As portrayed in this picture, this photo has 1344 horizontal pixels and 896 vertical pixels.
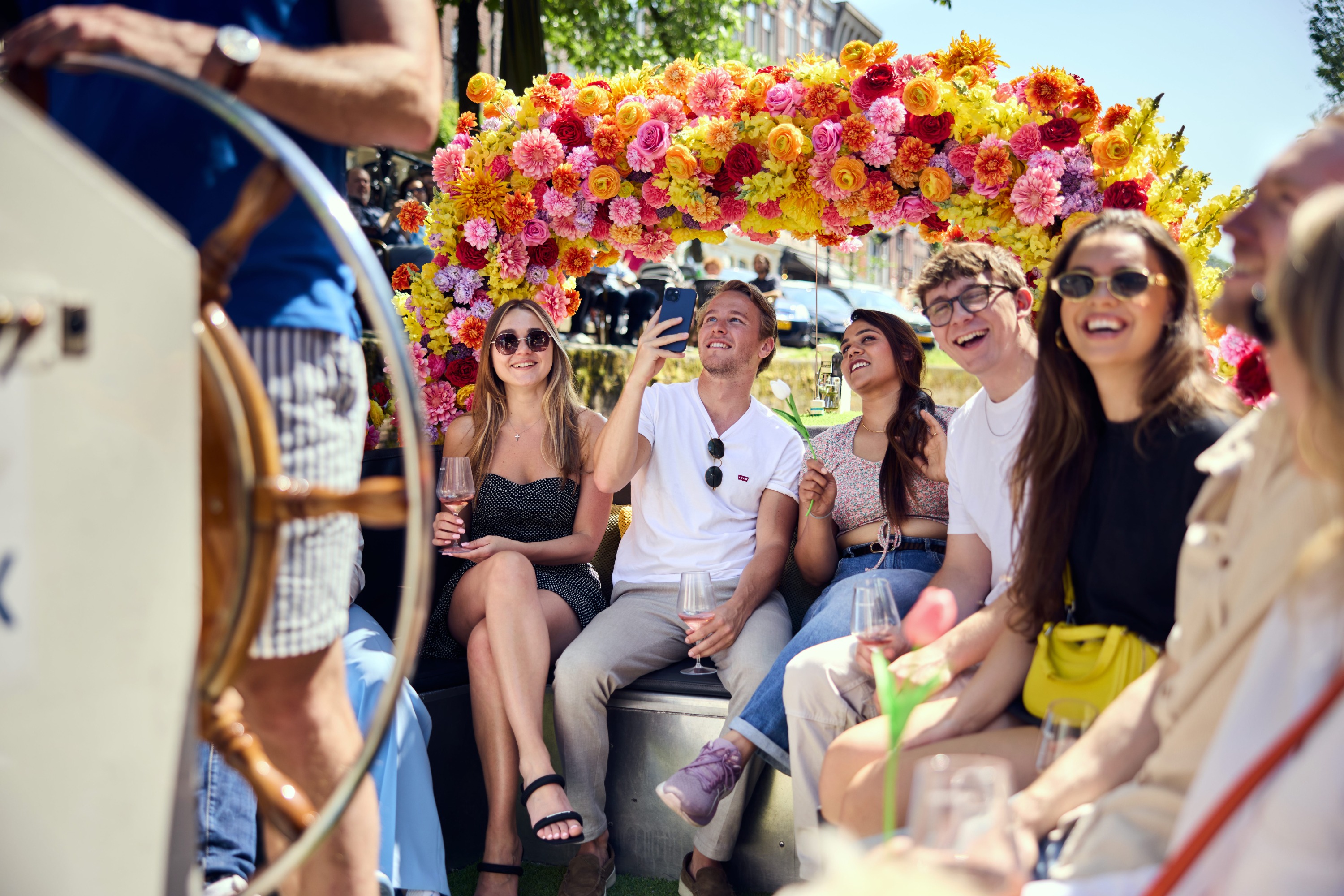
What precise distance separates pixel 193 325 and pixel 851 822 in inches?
72.5

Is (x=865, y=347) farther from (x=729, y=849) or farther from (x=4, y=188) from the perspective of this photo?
(x=4, y=188)

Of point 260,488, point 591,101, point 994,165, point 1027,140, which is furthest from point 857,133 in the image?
point 260,488

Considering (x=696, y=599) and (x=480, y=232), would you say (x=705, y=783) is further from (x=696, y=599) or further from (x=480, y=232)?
(x=480, y=232)

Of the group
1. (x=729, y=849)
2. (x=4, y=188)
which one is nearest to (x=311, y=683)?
(x=4, y=188)

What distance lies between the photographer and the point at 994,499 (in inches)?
123

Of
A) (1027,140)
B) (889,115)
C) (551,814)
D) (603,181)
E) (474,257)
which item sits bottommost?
(551,814)

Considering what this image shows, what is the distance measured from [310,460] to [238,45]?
1.86 feet

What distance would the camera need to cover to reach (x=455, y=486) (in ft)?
12.3

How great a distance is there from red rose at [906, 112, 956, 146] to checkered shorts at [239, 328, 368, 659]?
3.48m

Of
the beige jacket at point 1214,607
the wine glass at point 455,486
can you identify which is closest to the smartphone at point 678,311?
the wine glass at point 455,486

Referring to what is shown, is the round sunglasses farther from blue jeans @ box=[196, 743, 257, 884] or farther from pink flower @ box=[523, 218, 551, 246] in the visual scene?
pink flower @ box=[523, 218, 551, 246]

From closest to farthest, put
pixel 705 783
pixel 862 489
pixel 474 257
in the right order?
pixel 705 783
pixel 862 489
pixel 474 257

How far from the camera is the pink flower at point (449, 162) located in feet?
17.4

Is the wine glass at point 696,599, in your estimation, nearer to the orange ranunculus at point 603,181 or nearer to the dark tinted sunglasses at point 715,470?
the dark tinted sunglasses at point 715,470
